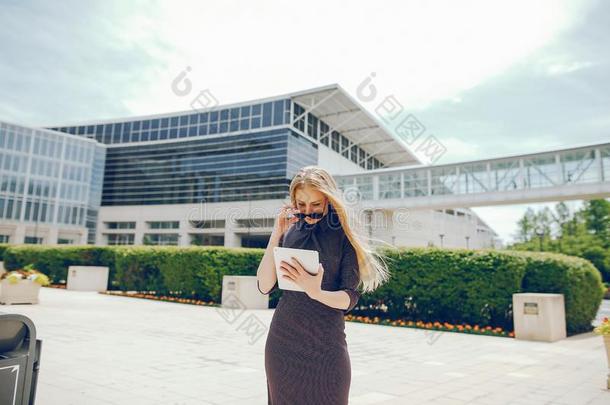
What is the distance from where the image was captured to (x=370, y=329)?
10984 millimetres

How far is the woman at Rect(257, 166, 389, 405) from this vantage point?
194 centimetres

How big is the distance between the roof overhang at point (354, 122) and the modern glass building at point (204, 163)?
0.13 metres

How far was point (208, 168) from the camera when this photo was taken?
50.6m

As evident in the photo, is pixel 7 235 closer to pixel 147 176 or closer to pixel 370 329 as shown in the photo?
pixel 147 176

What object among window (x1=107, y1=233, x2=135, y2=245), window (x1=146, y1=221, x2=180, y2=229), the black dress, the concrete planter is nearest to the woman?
the black dress

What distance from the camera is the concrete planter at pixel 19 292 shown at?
13742mm

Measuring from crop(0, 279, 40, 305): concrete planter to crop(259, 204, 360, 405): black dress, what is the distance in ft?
49.2

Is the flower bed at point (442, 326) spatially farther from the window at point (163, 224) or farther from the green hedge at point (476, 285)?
the window at point (163, 224)

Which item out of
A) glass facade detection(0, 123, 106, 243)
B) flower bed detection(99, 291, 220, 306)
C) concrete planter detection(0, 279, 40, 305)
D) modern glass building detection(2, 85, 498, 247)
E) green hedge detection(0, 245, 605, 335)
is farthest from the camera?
glass facade detection(0, 123, 106, 243)

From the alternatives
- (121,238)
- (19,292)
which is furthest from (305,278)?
(121,238)

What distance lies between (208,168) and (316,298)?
5025 centimetres

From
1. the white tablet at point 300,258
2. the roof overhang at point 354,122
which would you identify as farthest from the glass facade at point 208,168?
the white tablet at point 300,258

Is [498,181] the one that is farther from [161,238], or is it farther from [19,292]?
[161,238]

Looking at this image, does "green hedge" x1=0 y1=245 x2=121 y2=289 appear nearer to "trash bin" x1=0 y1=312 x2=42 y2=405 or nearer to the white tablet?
"trash bin" x1=0 y1=312 x2=42 y2=405
